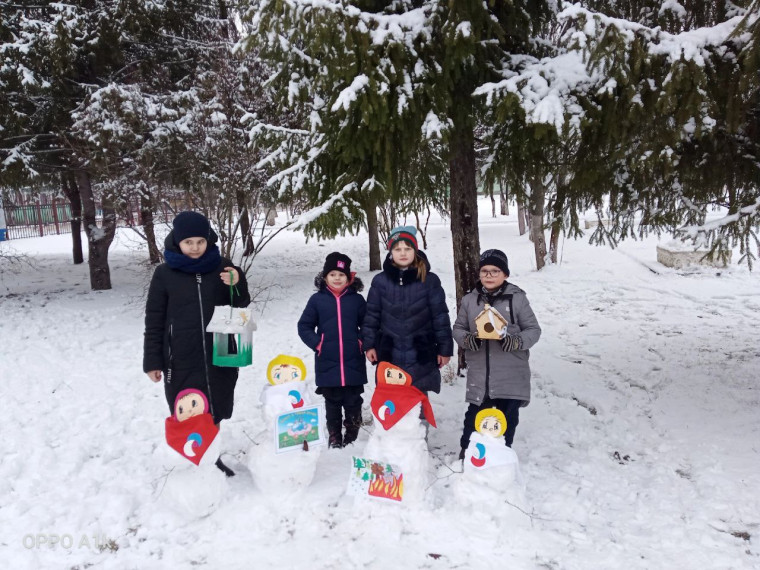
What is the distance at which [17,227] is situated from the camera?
26734mm

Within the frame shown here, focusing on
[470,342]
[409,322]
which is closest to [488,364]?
[470,342]

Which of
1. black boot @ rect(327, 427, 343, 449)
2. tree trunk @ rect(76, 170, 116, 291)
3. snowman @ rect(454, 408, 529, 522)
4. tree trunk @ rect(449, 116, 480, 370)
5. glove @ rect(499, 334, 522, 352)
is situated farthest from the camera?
tree trunk @ rect(76, 170, 116, 291)

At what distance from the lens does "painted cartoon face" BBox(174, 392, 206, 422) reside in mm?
3350

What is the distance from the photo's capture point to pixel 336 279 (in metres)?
4.03

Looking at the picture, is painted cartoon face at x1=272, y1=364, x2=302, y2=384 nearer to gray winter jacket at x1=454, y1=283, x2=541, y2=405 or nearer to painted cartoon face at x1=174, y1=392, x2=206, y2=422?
painted cartoon face at x1=174, y1=392, x2=206, y2=422

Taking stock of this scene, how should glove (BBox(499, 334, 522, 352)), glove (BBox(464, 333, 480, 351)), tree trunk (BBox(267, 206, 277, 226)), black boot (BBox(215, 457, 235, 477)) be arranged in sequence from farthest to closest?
1. tree trunk (BBox(267, 206, 277, 226))
2. black boot (BBox(215, 457, 235, 477))
3. glove (BBox(464, 333, 480, 351))
4. glove (BBox(499, 334, 522, 352))

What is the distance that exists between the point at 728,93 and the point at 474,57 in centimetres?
198

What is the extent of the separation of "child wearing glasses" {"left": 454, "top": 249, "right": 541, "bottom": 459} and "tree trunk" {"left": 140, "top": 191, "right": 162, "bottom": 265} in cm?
717

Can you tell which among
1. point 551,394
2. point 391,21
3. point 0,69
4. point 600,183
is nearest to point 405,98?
point 391,21

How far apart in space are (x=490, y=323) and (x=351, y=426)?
1560 millimetres

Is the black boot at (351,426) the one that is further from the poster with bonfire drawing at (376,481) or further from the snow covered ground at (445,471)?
the poster with bonfire drawing at (376,481)

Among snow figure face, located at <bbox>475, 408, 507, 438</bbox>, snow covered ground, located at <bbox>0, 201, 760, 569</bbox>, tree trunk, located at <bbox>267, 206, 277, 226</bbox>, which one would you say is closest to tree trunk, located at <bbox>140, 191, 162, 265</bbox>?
snow covered ground, located at <bbox>0, 201, 760, 569</bbox>

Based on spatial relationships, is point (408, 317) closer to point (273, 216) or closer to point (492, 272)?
point (492, 272)

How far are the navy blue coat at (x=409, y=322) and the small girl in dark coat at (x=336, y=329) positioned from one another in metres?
0.13
